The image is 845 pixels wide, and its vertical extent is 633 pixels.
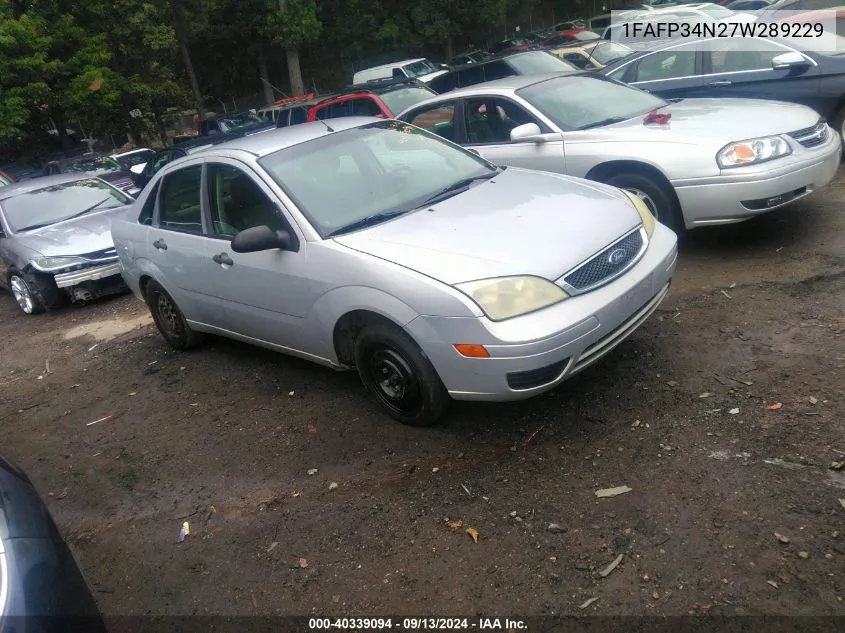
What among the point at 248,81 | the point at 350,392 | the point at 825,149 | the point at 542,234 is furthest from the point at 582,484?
the point at 248,81

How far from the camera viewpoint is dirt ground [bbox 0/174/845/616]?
281cm

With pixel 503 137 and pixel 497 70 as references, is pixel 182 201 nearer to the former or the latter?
pixel 503 137

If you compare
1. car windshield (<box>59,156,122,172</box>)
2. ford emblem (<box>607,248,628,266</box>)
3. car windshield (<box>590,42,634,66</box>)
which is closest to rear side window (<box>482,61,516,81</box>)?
car windshield (<box>590,42,634,66</box>)

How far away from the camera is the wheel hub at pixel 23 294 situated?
8.73 meters

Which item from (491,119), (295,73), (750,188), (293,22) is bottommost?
(750,188)

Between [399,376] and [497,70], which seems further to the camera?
[497,70]

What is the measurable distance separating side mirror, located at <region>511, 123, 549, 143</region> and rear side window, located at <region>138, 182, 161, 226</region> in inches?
118

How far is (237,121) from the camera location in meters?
19.2

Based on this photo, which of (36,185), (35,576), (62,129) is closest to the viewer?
(35,576)

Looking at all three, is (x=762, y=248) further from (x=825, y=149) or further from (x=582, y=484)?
(x=582, y=484)

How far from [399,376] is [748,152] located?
3.36 meters

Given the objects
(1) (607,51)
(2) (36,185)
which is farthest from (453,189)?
(1) (607,51)

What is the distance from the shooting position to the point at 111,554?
11.8 ft

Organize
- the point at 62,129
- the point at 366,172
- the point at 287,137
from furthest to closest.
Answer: the point at 62,129
the point at 287,137
the point at 366,172
